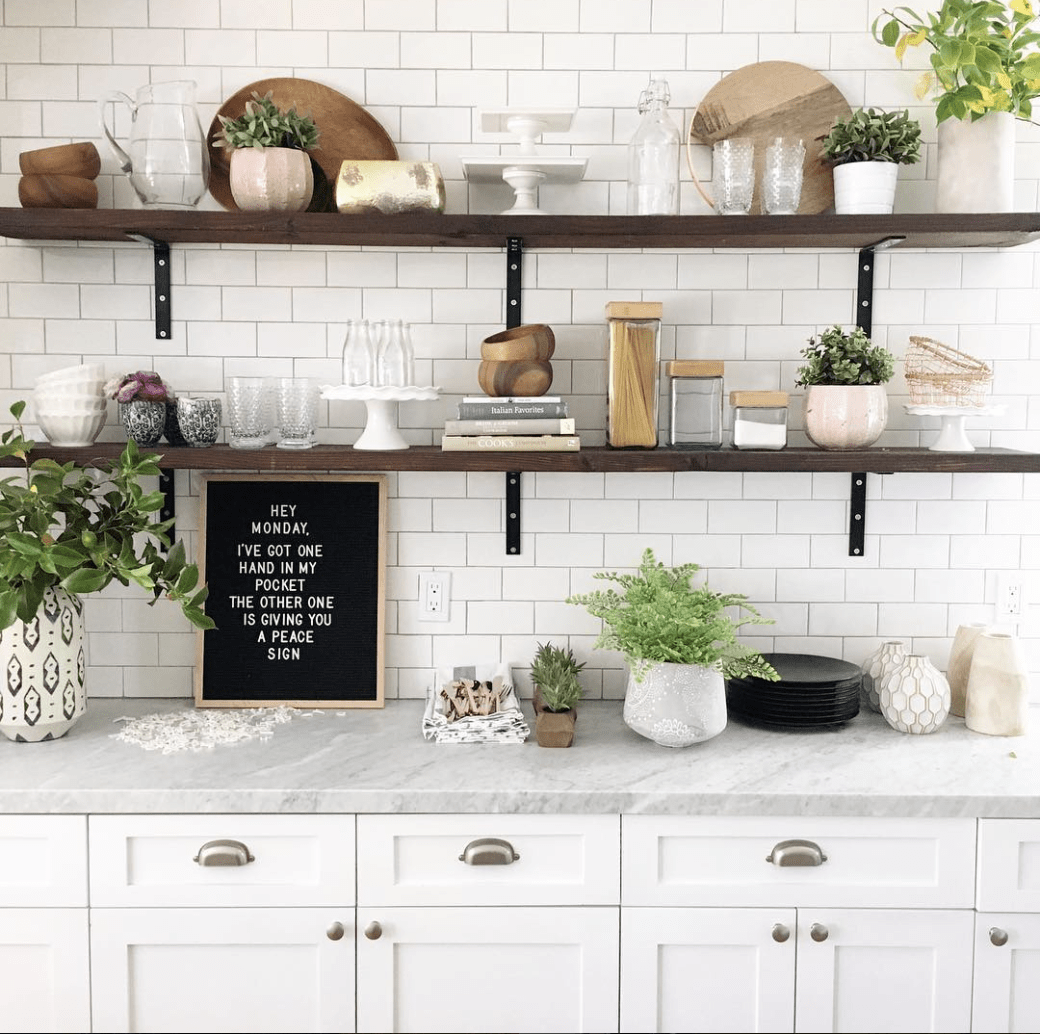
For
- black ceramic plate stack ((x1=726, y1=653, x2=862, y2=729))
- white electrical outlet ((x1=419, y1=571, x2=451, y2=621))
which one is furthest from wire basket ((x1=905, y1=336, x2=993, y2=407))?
white electrical outlet ((x1=419, y1=571, x2=451, y2=621))

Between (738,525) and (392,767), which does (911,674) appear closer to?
(738,525)

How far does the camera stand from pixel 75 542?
212 cm

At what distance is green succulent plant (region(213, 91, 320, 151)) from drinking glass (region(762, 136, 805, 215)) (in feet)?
3.08

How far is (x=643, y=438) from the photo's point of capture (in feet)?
7.48

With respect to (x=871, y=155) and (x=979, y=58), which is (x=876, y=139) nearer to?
(x=871, y=155)

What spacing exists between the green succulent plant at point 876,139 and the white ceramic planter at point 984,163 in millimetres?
96

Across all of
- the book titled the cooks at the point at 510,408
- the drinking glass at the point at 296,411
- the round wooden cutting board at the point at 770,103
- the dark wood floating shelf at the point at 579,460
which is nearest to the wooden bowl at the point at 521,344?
the book titled the cooks at the point at 510,408

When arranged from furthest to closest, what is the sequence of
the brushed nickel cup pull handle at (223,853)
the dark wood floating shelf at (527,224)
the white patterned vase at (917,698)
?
the white patterned vase at (917,698) → the dark wood floating shelf at (527,224) → the brushed nickel cup pull handle at (223,853)

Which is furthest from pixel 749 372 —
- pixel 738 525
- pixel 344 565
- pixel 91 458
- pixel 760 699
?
pixel 91 458

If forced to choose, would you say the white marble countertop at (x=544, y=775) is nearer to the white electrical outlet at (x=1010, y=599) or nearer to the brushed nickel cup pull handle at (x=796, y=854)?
the brushed nickel cup pull handle at (x=796, y=854)

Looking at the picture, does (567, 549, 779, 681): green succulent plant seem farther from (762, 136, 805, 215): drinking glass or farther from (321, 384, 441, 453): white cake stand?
(762, 136, 805, 215): drinking glass

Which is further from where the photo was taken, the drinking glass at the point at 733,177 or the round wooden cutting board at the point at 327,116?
the round wooden cutting board at the point at 327,116

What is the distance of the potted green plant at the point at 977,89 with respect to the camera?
2.17m

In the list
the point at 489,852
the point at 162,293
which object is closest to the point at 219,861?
the point at 489,852
